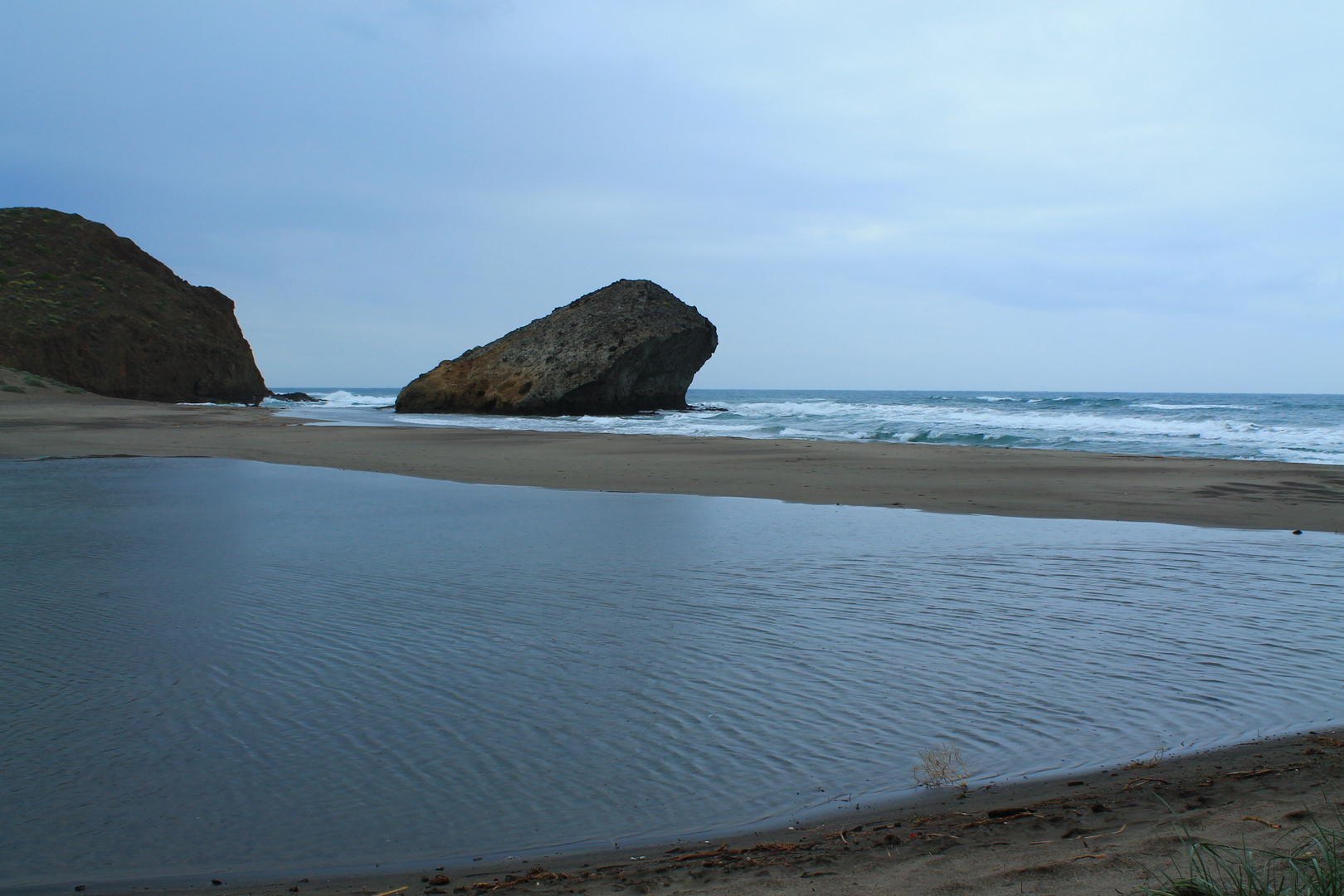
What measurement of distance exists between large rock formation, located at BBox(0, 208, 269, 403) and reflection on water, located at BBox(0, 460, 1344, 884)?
35.7 m

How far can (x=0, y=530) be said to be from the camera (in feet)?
21.6

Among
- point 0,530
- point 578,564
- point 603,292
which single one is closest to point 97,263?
point 603,292

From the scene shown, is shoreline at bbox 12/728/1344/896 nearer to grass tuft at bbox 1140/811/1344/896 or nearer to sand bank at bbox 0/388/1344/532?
grass tuft at bbox 1140/811/1344/896

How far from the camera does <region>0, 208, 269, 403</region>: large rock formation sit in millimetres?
35375

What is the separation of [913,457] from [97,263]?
43.8 meters

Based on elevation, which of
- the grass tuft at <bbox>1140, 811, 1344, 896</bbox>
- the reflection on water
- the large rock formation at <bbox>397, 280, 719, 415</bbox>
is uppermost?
the large rock formation at <bbox>397, 280, 719, 415</bbox>

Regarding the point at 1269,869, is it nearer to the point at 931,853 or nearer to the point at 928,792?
the point at 931,853

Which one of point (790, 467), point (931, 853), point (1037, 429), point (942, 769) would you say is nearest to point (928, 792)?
point (942, 769)

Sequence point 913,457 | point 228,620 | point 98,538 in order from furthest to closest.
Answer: point 913,457 < point 98,538 < point 228,620

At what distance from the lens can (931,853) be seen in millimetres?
2047

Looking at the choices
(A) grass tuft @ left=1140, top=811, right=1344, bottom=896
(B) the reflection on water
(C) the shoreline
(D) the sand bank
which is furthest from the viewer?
(D) the sand bank

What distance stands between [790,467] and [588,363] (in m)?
23.6

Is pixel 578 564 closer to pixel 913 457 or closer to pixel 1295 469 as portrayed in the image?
pixel 913 457

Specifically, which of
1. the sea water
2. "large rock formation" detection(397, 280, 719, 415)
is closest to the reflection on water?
the sea water
